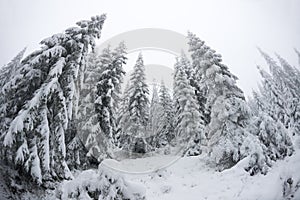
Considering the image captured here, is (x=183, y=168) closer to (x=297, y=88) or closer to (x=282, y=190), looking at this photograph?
(x=282, y=190)

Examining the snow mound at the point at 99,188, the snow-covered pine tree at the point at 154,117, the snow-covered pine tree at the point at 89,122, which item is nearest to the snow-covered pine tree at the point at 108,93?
the snow-covered pine tree at the point at 89,122

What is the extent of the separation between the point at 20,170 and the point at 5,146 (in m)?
1.06

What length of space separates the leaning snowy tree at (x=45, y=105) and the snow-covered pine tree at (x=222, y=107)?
9391 mm

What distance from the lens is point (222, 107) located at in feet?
46.9

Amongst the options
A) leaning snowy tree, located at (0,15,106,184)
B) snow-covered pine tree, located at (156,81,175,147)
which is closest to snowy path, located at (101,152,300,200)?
leaning snowy tree, located at (0,15,106,184)

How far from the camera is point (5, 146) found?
23.5 feet

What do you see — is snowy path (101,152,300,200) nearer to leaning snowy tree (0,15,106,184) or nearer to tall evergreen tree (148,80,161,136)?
leaning snowy tree (0,15,106,184)

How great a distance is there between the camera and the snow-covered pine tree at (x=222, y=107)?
43.9ft

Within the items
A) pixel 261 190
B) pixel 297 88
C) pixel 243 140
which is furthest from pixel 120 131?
pixel 297 88

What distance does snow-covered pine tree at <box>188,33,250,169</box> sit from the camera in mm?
13367

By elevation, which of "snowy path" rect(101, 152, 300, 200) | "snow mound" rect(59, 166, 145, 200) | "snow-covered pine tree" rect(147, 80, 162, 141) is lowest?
"snowy path" rect(101, 152, 300, 200)

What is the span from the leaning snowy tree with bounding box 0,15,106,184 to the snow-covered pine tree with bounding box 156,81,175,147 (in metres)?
22.3

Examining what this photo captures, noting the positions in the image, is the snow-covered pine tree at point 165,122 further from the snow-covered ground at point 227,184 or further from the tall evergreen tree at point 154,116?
the snow-covered ground at point 227,184

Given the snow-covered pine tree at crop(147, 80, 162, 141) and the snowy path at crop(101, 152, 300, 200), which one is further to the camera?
the snow-covered pine tree at crop(147, 80, 162, 141)
